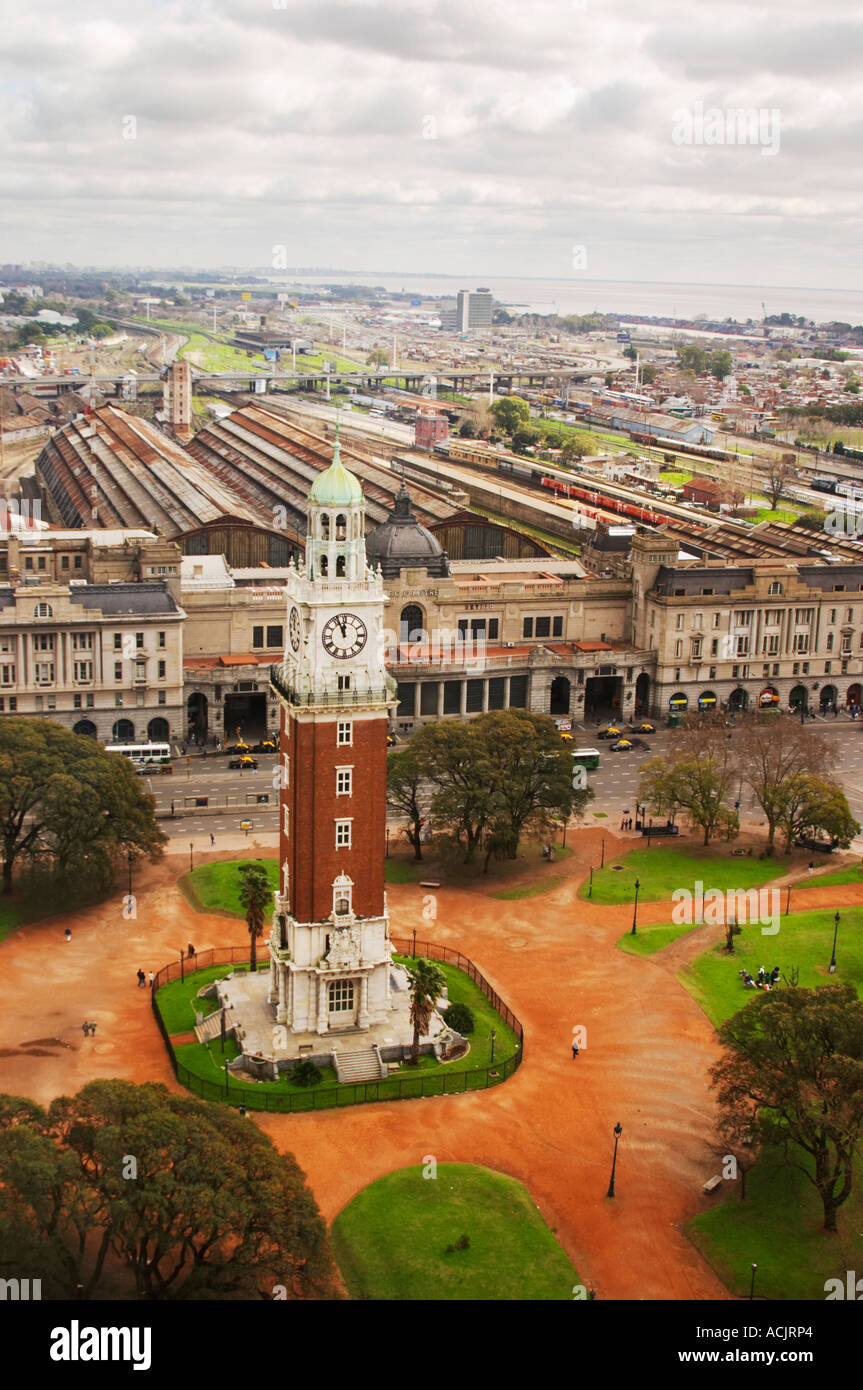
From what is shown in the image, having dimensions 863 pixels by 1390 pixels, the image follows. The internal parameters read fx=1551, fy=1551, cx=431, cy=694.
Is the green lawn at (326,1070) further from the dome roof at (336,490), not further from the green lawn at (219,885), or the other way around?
the dome roof at (336,490)

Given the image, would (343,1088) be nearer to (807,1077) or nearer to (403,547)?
(807,1077)

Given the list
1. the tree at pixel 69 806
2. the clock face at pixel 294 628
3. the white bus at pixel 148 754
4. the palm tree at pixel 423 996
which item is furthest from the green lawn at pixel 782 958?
the white bus at pixel 148 754

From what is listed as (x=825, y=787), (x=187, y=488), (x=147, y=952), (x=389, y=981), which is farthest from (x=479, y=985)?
(x=187, y=488)

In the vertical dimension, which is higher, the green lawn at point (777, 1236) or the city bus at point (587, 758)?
the city bus at point (587, 758)

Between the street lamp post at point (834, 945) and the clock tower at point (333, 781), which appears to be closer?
the clock tower at point (333, 781)

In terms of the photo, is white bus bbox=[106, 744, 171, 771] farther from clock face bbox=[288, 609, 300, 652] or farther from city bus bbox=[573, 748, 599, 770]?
clock face bbox=[288, 609, 300, 652]
